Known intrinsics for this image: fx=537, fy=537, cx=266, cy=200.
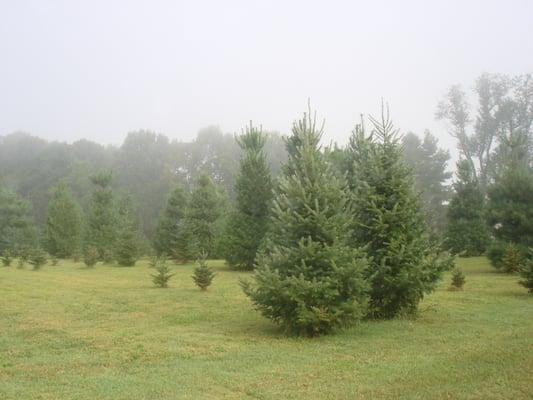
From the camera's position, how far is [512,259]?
22.0 meters

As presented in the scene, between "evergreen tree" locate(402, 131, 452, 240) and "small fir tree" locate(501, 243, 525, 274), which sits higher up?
"evergreen tree" locate(402, 131, 452, 240)

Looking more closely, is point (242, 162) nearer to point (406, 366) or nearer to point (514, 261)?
point (514, 261)

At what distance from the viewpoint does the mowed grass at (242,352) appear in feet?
23.6

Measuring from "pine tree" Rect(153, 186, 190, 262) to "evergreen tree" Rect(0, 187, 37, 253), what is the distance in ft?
46.3

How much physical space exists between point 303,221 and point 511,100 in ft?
150

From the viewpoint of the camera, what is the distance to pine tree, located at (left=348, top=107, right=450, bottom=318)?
40.0ft

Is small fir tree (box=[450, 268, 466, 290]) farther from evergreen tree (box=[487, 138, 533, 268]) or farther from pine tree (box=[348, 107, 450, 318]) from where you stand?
evergreen tree (box=[487, 138, 533, 268])

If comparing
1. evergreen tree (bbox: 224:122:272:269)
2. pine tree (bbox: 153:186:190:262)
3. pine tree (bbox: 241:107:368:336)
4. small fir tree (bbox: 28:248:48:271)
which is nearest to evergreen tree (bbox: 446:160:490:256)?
evergreen tree (bbox: 224:122:272:269)

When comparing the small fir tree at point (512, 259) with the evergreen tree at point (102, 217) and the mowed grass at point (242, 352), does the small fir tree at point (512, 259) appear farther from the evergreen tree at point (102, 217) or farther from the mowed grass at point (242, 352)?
the evergreen tree at point (102, 217)

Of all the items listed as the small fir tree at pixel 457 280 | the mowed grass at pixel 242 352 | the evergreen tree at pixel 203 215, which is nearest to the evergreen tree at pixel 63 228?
the evergreen tree at pixel 203 215

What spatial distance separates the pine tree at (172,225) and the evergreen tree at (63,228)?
7967 millimetres

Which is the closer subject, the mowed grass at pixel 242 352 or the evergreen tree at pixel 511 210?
the mowed grass at pixel 242 352

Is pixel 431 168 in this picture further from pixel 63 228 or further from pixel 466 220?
pixel 63 228

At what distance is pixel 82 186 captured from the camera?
62.2m
